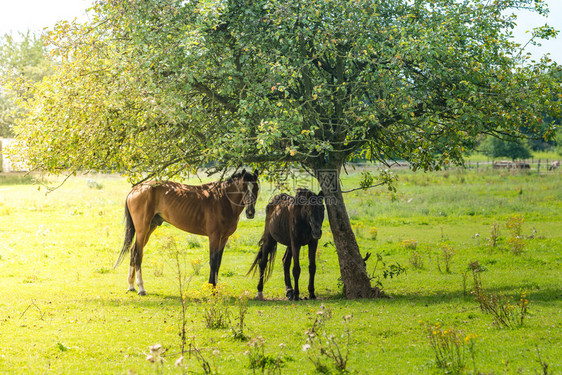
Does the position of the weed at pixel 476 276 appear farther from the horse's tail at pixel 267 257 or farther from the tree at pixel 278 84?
the horse's tail at pixel 267 257

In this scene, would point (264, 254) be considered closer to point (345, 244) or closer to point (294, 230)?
point (294, 230)

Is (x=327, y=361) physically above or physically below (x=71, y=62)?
below

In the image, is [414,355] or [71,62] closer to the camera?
[414,355]

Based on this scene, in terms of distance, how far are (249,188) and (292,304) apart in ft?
9.07

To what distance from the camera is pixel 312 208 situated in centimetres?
1230

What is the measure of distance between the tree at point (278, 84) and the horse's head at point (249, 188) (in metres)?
0.53

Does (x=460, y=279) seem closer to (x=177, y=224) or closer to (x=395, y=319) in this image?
(x=395, y=319)

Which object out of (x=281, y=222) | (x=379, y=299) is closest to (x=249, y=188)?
(x=281, y=222)

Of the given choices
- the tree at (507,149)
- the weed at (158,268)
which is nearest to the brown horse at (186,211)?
the weed at (158,268)

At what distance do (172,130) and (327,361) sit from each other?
732 centimetres

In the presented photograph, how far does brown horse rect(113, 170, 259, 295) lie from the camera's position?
1355 centimetres

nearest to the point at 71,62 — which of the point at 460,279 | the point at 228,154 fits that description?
the point at 228,154

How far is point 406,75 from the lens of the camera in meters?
12.3

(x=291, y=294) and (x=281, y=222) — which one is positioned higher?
(x=281, y=222)
